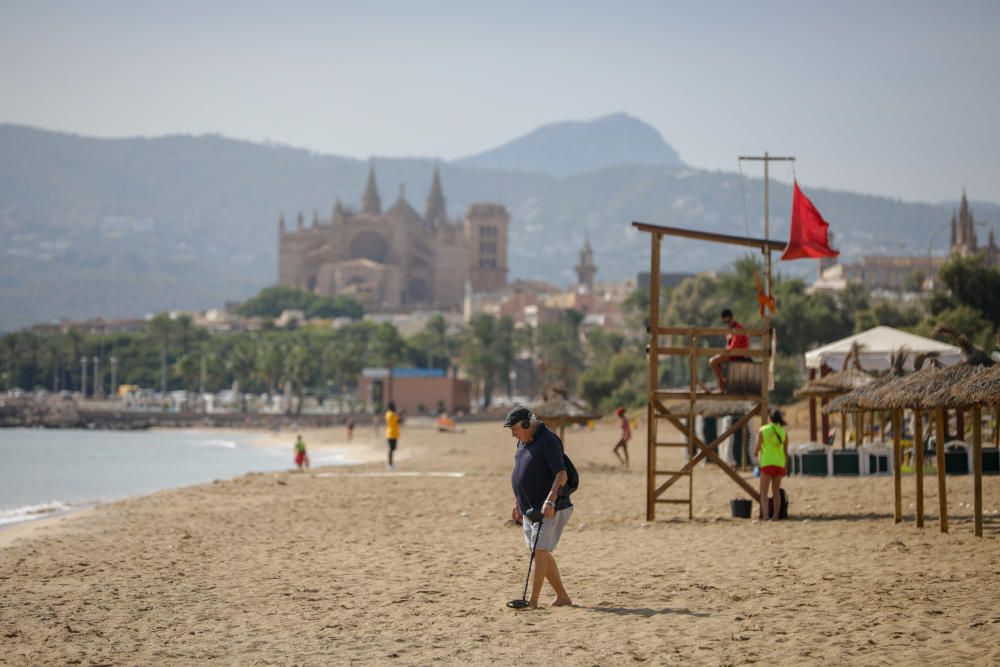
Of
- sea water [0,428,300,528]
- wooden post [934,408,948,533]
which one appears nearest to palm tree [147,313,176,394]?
sea water [0,428,300,528]

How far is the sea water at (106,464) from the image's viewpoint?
1314 inches

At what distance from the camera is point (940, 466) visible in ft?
45.9

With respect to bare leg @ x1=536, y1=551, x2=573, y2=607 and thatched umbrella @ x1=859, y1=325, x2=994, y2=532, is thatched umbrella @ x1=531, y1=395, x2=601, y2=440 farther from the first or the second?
bare leg @ x1=536, y1=551, x2=573, y2=607

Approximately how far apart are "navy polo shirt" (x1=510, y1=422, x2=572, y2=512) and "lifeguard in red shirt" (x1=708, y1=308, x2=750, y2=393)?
6.58 meters

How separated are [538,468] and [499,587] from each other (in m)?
1.68

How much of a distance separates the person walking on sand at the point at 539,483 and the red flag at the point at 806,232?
7202 millimetres

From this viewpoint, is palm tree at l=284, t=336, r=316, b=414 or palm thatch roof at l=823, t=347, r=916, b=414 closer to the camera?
palm thatch roof at l=823, t=347, r=916, b=414

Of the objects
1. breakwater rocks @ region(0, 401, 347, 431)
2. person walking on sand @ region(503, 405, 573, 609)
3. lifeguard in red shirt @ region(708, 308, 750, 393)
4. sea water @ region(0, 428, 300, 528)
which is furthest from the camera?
breakwater rocks @ region(0, 401, 347, 431)

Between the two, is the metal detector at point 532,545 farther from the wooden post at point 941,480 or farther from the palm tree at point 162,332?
the palm tree at point 162,332

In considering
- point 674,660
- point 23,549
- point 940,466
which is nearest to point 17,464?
point 23,549

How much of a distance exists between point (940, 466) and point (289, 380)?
328ft

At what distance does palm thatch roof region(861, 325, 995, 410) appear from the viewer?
1400 centimetres

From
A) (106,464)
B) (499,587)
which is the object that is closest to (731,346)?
(499,587)

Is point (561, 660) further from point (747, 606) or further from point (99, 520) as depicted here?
point (99, 520)
